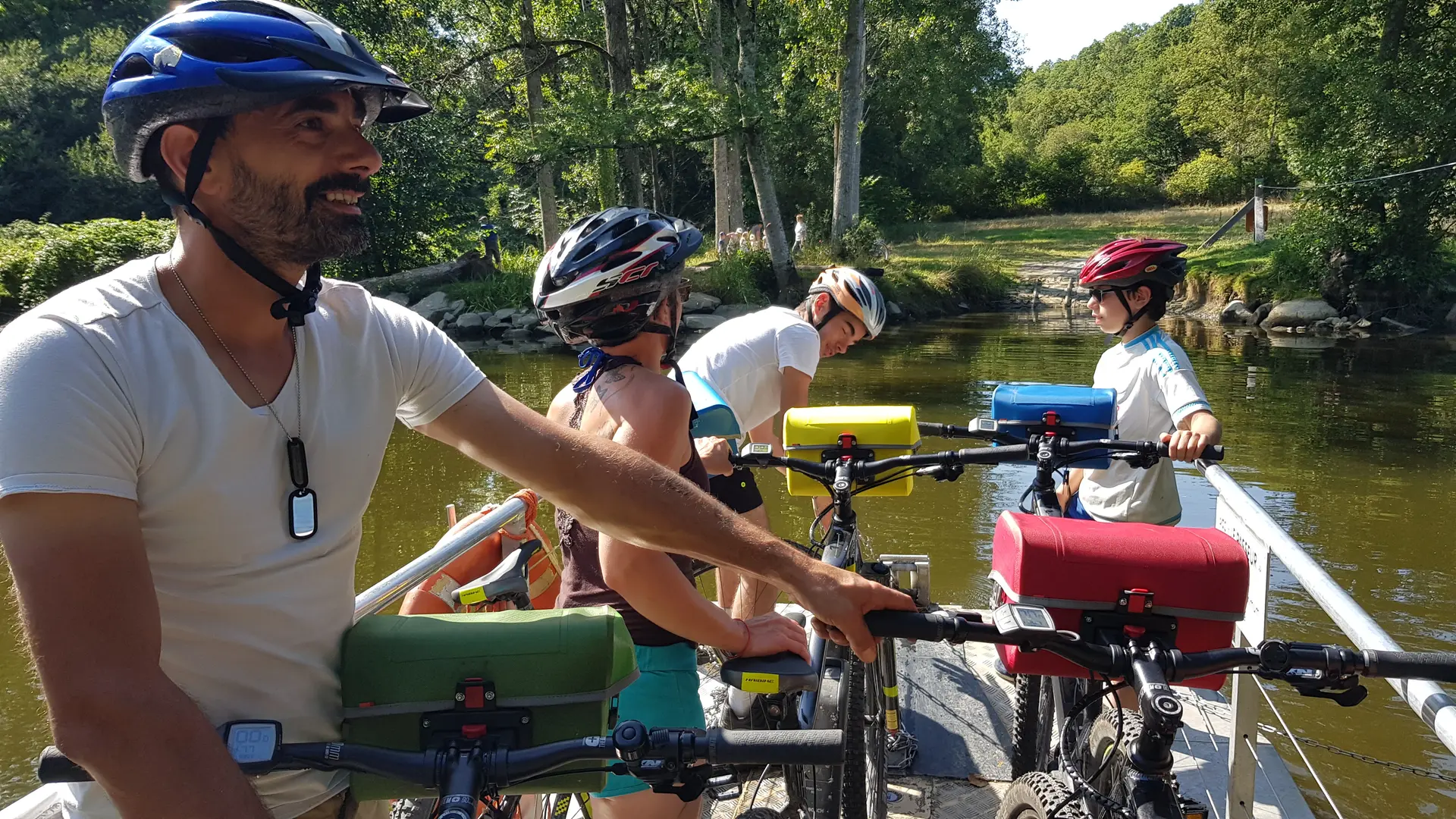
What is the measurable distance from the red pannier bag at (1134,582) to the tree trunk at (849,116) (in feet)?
79.7

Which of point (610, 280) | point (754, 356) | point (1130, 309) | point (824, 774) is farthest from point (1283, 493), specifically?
point (610, 280)

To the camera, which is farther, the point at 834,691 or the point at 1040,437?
the point at 1040,437

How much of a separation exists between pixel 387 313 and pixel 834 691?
1.18 m

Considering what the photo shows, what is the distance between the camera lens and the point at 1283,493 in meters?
10.1

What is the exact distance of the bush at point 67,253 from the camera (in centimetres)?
2338

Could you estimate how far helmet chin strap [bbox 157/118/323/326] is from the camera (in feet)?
5.23

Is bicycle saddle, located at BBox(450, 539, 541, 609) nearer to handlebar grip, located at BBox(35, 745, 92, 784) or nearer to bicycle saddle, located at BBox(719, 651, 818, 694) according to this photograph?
bicycle saddle, located at BBox(719, 651, 818, 694)

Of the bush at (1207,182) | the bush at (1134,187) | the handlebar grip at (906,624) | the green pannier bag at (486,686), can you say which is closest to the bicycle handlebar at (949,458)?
the handlebar grip at (906,624)

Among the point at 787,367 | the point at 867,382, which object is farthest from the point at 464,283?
the point at 787,367

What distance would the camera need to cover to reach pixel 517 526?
340cm

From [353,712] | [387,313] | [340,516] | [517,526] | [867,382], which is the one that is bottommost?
[867,382]

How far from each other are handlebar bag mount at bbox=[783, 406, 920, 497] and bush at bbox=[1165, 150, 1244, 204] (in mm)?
50278

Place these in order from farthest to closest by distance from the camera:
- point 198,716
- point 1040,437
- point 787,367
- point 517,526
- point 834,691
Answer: point 787,367
point 1040,437
point 517,526
point 834,691
point 198,716

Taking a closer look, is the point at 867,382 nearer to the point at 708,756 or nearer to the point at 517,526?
the point at 517,526
